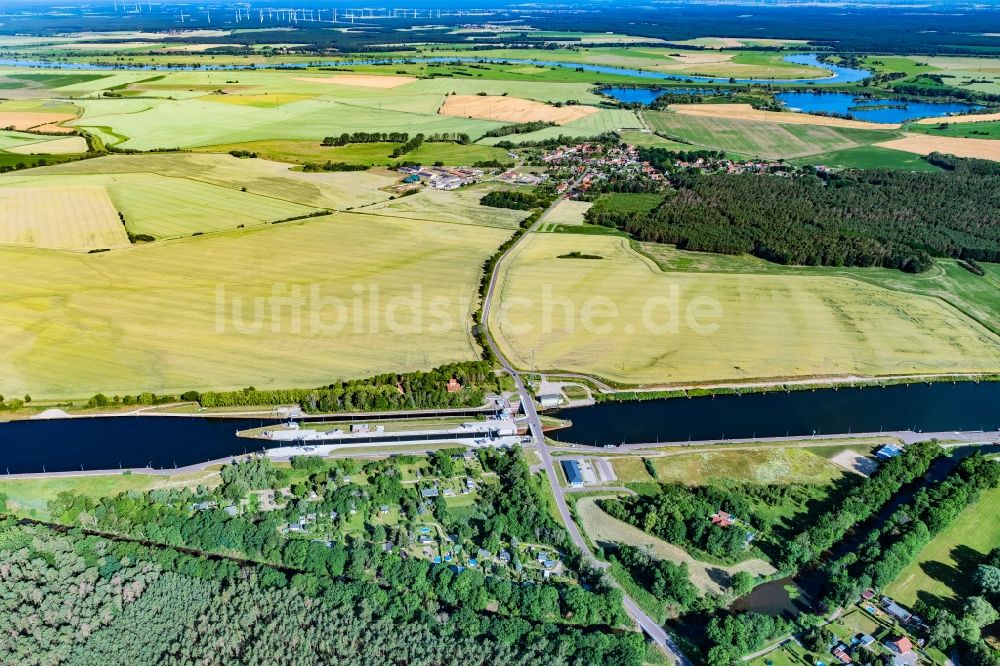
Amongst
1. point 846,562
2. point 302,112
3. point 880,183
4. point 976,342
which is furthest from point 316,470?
point 302,112

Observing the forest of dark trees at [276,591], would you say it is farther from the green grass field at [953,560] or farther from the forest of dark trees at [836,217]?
the forest of dark trees at [836,217]

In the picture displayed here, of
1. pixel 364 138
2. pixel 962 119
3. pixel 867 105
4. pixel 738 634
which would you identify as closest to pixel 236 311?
pixel 738 634

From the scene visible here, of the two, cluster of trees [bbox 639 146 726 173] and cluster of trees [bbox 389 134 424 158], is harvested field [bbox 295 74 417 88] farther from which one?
cluster of trees [bbox 639 146 726 173]

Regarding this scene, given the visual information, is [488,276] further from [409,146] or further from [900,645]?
[409,146]

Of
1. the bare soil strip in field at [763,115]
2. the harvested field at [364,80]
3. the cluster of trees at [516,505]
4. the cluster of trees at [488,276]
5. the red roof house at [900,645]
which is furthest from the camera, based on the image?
the harvested field at [364,80]

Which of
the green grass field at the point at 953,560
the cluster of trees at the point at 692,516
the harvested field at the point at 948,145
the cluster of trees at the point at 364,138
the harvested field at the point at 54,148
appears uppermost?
the harvested field at the point at 948,145

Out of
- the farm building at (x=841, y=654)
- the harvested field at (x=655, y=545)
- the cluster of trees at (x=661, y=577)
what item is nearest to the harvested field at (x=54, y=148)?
the harvested field at (x=655, y=545)
